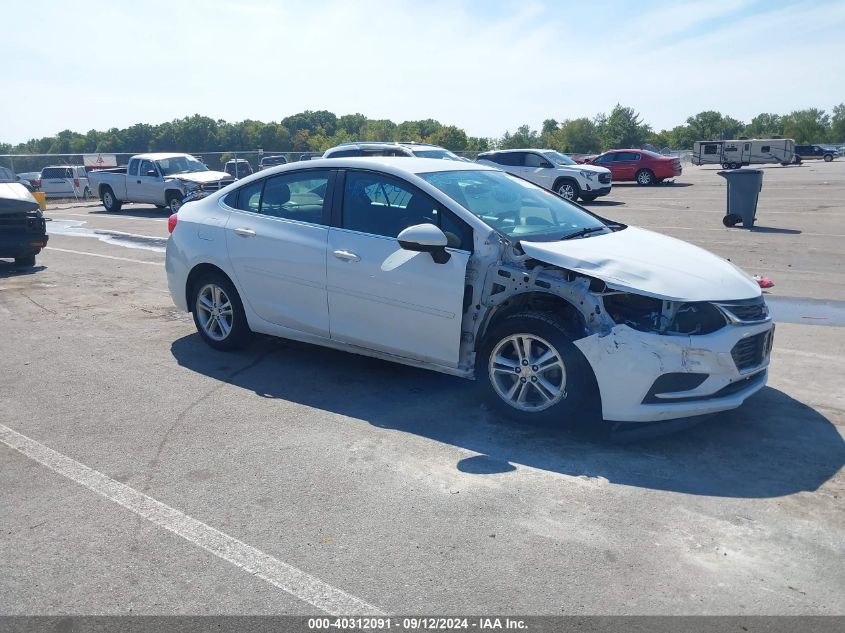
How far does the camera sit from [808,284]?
32.2ft

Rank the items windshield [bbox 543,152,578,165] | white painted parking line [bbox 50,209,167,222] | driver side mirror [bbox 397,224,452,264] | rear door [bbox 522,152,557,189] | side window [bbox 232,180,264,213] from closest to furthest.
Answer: driver side mirror [bbox 397,224,452,264] → side window [bbox 232,180,264,213] → white painted parking line [bbox 50,209,167,222] → rear door [bbox 522,152,557,189] → windshield [bbox 543,152,578,165]

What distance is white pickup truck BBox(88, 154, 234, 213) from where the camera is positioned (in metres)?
21.7

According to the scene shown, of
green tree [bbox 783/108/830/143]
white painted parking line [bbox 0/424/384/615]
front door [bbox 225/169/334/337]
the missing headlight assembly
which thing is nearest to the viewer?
white painted parking line [bbox 0/424/384/615]

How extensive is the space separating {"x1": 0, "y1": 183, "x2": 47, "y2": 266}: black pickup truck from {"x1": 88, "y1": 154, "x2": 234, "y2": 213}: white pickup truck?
9.34m

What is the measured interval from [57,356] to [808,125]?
12748 centimetres

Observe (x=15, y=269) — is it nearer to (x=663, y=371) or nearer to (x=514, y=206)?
(x=514, y=206)

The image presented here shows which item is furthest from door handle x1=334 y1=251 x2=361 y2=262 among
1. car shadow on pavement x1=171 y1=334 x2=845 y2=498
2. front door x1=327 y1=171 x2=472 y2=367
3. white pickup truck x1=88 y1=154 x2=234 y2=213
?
white pickup truck x1=88 y1=154 x2=234 y2=213

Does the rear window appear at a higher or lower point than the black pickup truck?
higher

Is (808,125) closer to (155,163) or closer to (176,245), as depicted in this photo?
(155,163)

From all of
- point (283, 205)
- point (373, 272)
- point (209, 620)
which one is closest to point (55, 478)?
point (209, 620)

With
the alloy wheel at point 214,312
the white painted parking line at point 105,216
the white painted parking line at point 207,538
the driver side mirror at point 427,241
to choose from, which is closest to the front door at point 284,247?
the alloy wheel at point 214,312

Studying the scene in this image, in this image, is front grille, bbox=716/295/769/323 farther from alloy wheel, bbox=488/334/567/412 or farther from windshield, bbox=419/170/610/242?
windshield, bbox=419/170/610/242

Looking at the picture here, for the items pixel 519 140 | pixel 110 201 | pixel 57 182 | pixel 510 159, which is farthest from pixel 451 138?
pixel 110 201

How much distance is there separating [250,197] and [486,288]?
2539 mm
